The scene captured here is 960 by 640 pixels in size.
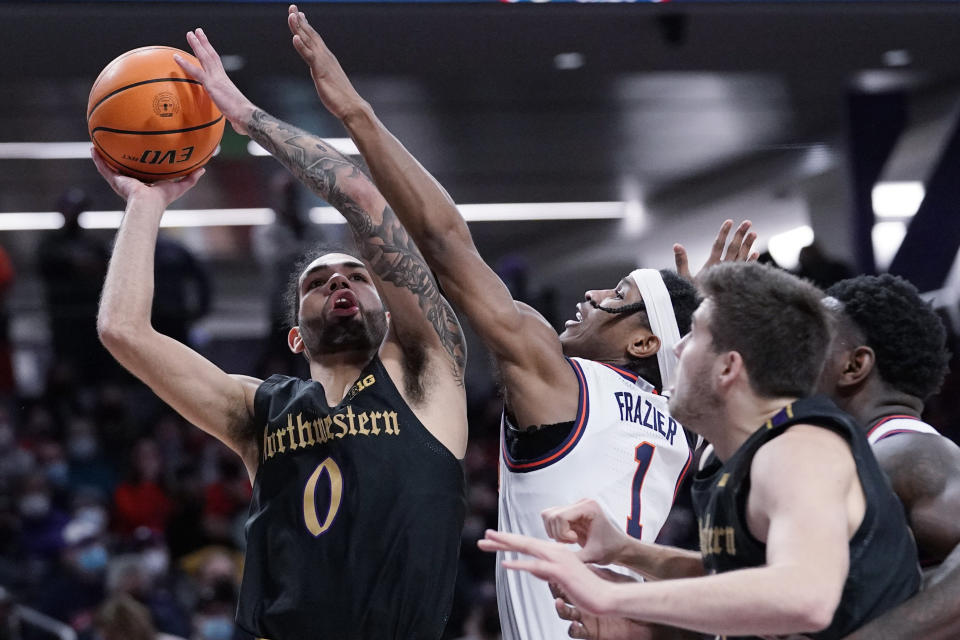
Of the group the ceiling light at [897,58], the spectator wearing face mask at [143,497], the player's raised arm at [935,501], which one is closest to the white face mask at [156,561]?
the spectator wearing face mask at [143,497]

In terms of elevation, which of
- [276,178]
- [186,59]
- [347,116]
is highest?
[276,178]

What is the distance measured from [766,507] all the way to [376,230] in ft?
4.61

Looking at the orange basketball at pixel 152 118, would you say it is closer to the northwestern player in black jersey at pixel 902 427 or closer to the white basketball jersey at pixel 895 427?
the northwestern player in black jersey at pixel 902 427

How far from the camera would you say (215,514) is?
8.34 meters

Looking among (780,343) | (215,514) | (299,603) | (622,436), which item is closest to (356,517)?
(299,603)

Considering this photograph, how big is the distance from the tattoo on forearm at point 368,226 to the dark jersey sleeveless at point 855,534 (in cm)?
105

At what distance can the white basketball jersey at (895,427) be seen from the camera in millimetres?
2855

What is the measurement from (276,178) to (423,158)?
52.0 inches

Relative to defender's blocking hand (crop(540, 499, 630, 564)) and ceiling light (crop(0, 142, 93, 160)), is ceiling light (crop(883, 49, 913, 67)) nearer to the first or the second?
ceiling light (crop(0, 142, 93, 160))

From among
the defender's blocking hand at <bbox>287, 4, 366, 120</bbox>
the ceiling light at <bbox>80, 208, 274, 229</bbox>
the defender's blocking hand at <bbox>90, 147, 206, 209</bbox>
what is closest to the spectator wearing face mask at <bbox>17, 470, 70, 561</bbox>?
the ceiling light at <bbox>80, 208, 274, 229</bbox>

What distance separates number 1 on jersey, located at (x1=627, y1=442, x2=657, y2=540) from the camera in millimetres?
3252

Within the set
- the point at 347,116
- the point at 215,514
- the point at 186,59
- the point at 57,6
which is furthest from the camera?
the point at 215,514

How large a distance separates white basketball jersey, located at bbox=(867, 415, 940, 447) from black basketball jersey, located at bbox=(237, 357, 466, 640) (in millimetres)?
1062

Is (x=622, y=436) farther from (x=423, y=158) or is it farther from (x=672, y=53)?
(x=423, y=158)
